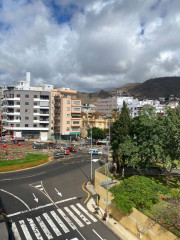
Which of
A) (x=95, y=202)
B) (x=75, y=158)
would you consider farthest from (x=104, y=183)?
(x=75, y=158)

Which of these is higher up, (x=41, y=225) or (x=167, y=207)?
(x=167, y=207)

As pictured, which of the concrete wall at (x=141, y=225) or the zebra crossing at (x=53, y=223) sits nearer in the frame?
the concrete wall at (x=141, y=225)

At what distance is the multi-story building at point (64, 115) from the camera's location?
85500 mm

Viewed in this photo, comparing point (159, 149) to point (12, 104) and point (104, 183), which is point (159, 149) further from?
point (12, 104)

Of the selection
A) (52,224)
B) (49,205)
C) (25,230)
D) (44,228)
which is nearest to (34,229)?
(25,230)

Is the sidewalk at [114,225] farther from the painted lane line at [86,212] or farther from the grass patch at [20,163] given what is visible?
the grass patch at [20,163]

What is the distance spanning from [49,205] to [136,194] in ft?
38.7

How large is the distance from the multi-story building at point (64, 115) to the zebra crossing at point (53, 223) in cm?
6213

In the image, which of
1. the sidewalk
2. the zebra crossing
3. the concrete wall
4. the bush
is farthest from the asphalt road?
the bush

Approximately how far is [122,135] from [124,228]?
16305 mm

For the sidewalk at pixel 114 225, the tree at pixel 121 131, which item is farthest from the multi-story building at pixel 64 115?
the sidewalk at pixel 114 225

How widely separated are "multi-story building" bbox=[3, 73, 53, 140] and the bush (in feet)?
222

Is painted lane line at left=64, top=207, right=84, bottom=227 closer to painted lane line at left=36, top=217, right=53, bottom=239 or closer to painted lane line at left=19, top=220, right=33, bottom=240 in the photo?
painted lane line at left=36, top=217, right=53, bottom=239

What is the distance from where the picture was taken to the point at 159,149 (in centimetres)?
2636
